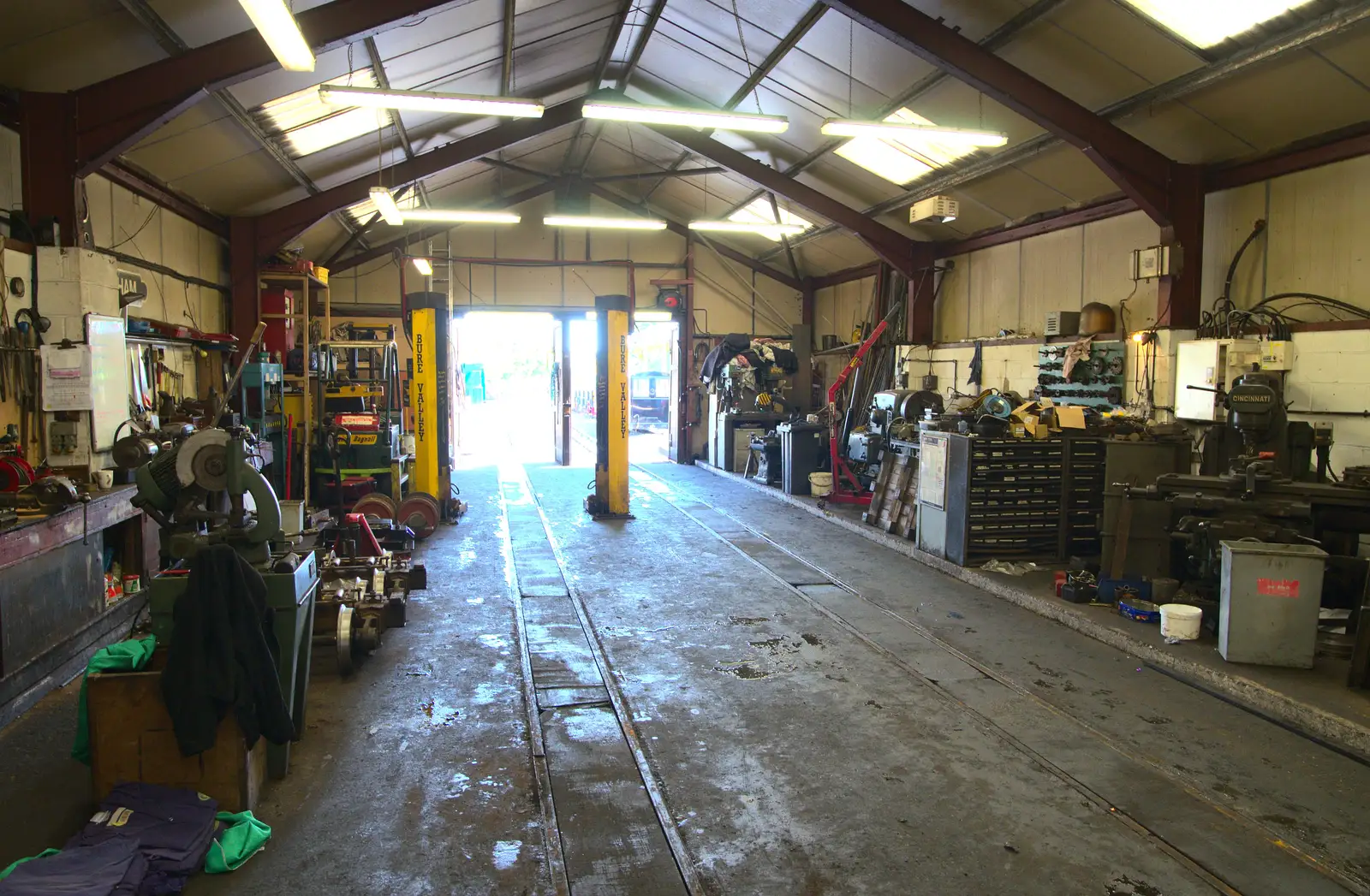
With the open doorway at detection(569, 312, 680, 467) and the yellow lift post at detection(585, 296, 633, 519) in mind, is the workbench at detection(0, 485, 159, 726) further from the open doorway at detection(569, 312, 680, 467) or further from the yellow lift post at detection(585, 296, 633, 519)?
the open doorway at detection(569, 312, 680, 467)

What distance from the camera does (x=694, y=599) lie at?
21.4 ft

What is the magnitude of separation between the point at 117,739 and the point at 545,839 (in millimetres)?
1711

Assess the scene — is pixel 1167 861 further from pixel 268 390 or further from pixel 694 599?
pixel 268 390

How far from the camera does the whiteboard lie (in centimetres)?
588

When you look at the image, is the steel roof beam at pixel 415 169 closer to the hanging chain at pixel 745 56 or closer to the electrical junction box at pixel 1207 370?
the hanging chain at pixel 745 56

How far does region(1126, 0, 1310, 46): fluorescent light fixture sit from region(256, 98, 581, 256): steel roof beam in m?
6.97

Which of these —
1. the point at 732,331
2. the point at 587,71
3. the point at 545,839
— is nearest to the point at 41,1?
the point at 545,839

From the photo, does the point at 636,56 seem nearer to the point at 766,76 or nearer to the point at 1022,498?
the point at 766,76

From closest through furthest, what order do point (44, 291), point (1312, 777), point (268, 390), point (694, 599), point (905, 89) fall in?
point (1312, 777), point (44, 291), point (694, 599), point (905, 89), point (268, 390)

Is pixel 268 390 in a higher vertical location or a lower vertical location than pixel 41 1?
lower

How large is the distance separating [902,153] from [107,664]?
9343 mm

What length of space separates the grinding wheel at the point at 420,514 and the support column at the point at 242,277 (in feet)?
10.7

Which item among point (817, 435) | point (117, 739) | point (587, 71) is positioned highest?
point (587, 71)

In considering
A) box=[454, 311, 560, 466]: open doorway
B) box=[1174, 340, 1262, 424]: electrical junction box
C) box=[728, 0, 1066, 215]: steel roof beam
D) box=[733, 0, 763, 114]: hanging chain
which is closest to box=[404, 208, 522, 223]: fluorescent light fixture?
box=[733, 0, 763, 114]: hanging chain
